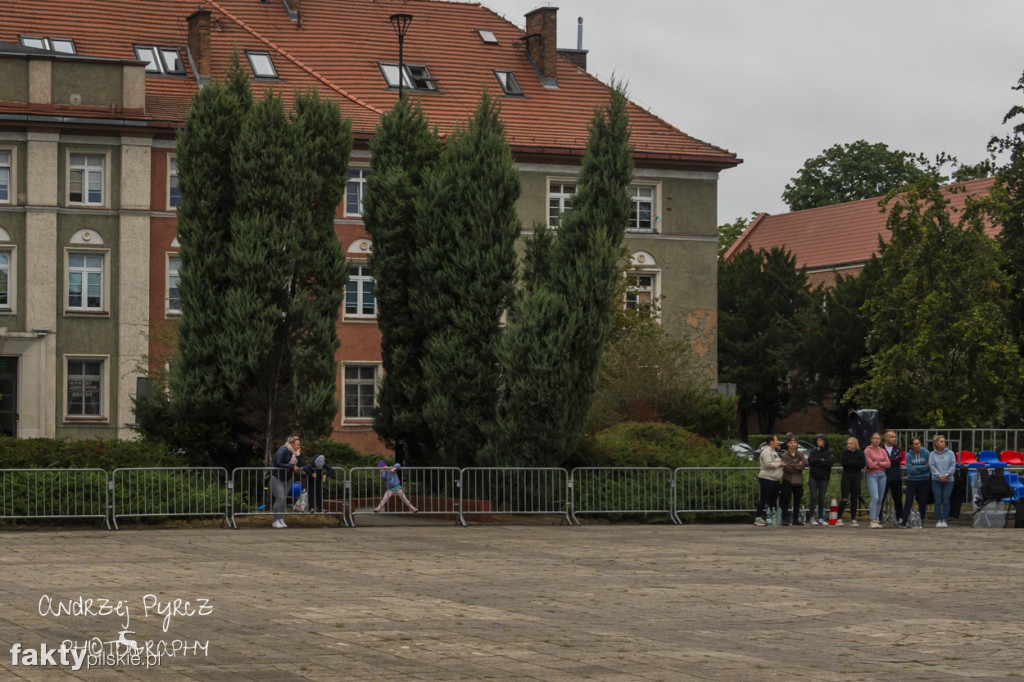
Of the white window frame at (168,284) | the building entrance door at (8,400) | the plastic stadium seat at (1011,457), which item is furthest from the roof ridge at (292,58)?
the plastic stadium seat at (1011,457)

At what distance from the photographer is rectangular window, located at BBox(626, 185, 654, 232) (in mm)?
54031

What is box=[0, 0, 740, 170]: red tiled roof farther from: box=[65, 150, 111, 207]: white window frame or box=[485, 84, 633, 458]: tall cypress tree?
box=[485, 84, 633, 458]: tall cypress tree

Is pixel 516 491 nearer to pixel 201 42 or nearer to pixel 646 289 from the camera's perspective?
pixel 646 289

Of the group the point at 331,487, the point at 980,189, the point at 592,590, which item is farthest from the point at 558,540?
the point at 980,189

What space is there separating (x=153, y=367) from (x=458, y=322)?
1862 cm

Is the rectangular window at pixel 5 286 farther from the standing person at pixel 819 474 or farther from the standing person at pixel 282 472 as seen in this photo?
the standing person at pixel 819 474

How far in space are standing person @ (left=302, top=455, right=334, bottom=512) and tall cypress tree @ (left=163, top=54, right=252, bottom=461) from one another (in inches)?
78.9

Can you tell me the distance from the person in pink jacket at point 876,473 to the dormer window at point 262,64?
29149mm

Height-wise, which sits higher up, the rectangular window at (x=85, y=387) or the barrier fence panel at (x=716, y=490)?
the rectangular window at (x=85, y=387)

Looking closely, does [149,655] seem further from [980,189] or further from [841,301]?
[980,189]

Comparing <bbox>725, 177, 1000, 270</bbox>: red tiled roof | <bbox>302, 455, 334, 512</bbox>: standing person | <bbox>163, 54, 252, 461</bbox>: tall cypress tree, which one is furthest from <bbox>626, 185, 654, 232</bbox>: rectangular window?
<bbox>302, 455, 334, 512</bbox>: standing person

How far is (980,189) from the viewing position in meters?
75.1

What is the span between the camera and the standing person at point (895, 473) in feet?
91.1

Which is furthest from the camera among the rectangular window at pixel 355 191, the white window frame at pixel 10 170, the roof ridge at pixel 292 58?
the roof ridge at pixel 292 58
